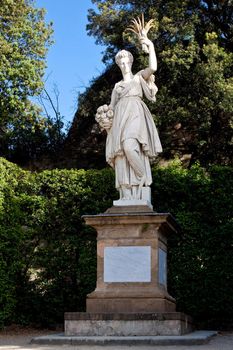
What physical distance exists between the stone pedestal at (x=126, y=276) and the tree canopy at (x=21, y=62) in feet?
38.7

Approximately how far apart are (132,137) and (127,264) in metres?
2.29

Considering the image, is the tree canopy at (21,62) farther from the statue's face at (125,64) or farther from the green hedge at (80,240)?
the statue's face at (125,64)

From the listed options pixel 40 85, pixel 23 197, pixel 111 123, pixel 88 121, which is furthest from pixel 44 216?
pixel 88 121

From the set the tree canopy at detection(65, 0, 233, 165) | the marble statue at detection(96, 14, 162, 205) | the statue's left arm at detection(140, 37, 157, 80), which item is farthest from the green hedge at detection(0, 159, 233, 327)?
the tree canopy at detection(65, 0, 233, 165)

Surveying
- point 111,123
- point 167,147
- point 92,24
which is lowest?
point 111,123

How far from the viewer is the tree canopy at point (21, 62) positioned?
22.0 m

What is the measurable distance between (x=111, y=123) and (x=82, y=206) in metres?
3.28

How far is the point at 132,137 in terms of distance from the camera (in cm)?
1138

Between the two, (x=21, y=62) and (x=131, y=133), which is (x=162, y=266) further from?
(x=21, y=62)

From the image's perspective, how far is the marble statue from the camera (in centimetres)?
1142

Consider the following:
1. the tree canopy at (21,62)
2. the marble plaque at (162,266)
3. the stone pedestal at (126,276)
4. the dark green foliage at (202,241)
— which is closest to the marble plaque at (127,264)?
the stone pedestal at (126,276)

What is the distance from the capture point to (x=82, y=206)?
14523mm

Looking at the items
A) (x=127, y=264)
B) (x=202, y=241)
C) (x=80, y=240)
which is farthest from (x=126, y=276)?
(x=80, y=240)

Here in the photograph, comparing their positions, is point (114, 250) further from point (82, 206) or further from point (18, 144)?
point (18, 144)
